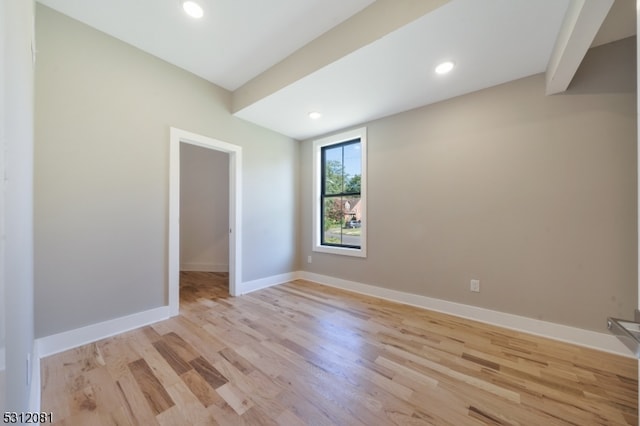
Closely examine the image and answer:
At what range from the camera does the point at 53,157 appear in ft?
6.37

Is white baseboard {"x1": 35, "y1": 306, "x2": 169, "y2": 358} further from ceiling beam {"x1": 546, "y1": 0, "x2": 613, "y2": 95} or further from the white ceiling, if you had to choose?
ceiling beam {"x1": 546, "y1": 0, "x2": 613, "y2": 95}

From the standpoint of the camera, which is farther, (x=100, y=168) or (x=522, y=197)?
(x=522, y=197)

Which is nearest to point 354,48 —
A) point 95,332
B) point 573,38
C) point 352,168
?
point 573,38

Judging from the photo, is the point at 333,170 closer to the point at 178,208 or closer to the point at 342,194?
the point at 342,194

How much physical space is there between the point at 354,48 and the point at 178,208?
2370 mm

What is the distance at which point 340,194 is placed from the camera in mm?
3891

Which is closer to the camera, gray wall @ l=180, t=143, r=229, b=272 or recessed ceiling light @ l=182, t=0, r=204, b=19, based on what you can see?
recessed ceiling light @ l=182, t=0, r=204, b=19

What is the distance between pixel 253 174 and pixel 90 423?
2840 mm

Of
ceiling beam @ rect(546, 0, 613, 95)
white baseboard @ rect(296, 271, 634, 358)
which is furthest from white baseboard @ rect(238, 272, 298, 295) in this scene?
ceiling beam @ rect(546, 0, 613, 95)

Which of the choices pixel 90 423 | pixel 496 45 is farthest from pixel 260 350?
pixel 496 45

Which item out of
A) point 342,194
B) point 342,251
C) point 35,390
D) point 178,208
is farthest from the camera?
point 342,194

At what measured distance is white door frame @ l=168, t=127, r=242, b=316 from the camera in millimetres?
2623

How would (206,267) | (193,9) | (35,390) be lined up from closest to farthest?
1. (35,390)
2. (193,9)
3. (206,267)

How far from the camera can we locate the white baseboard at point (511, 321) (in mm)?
1995
